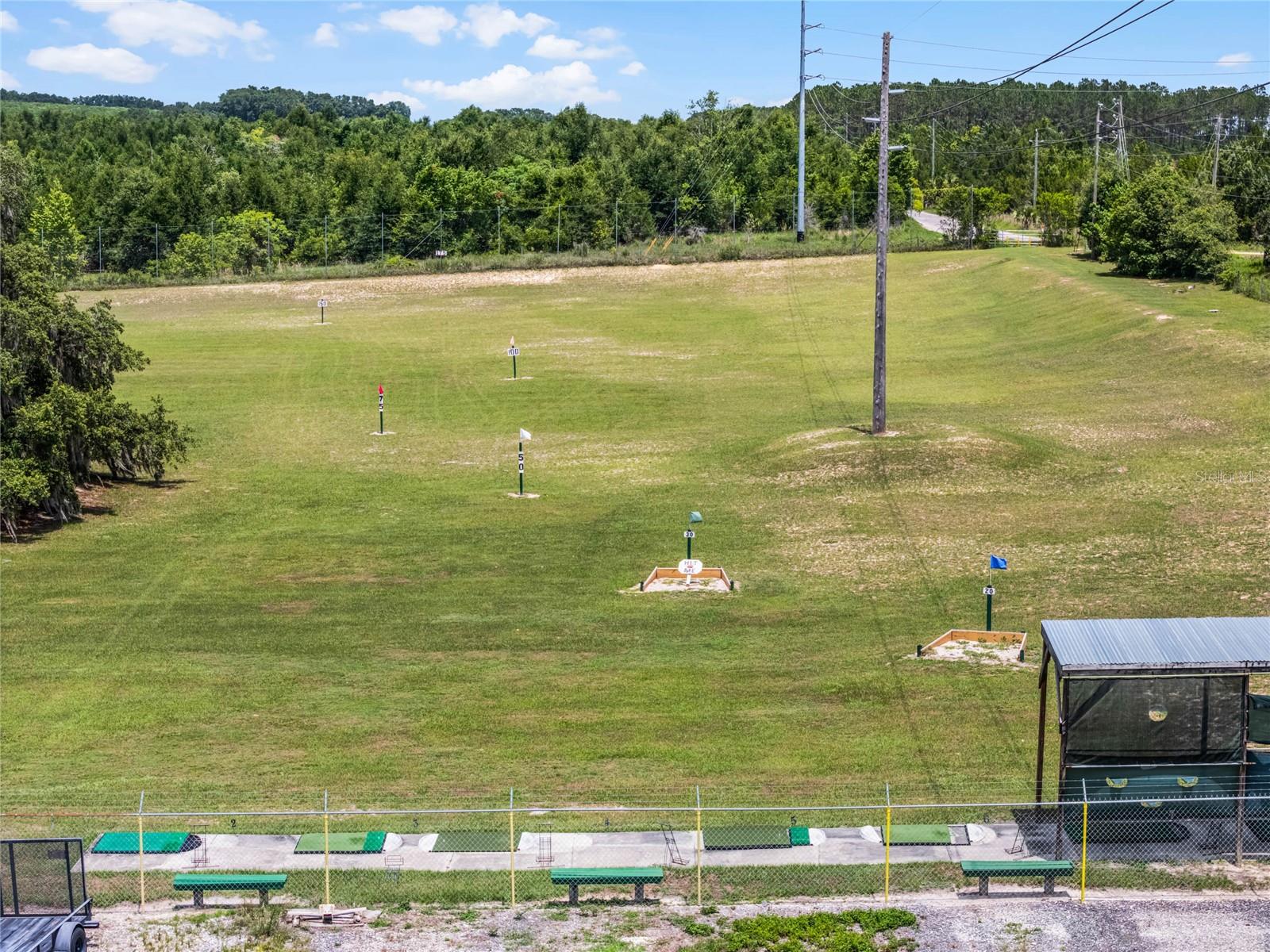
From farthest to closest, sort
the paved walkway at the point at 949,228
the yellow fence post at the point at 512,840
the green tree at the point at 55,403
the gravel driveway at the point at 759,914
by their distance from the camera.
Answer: the paved walkway at the point at 949,228, the green tree at the point at 55,403, the yellow fence post at the point at 512,840, the gravel driveway at the point at 759,914

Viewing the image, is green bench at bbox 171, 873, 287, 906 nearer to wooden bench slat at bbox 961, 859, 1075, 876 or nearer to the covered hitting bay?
wooden bench slat at bbox 961, 859, 1075, 876

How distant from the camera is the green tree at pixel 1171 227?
270 ft

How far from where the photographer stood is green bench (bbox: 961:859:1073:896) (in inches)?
712

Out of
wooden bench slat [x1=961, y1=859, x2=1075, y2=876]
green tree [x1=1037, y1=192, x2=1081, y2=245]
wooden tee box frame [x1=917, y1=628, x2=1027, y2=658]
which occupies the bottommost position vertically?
wooden tee box frame [x1=917, y1=628, x2=1027, y2=658]

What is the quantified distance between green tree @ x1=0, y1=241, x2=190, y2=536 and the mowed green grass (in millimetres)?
1670

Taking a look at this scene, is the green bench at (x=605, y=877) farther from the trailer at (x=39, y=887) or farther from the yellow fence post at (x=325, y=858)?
the trailer at (x=39, y=887)

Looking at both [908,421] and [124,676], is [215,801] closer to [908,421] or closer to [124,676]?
[124,676]

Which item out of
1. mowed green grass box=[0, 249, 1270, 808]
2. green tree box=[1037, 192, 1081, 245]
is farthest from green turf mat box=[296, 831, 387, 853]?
green tree box=[1037, 192, 1081, 245]

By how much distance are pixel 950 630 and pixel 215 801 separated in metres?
16.2

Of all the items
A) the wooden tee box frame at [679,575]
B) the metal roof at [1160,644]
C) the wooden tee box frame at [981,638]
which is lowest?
the wooden tee box frame at [679,575]

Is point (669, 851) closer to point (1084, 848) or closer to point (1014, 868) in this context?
point (1014, 868)

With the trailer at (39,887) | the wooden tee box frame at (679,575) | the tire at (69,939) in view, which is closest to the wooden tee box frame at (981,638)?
the wooden tee box frame at (679,575)

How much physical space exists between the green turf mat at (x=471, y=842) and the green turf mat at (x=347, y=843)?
0.82m

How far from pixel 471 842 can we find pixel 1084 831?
327 inches
